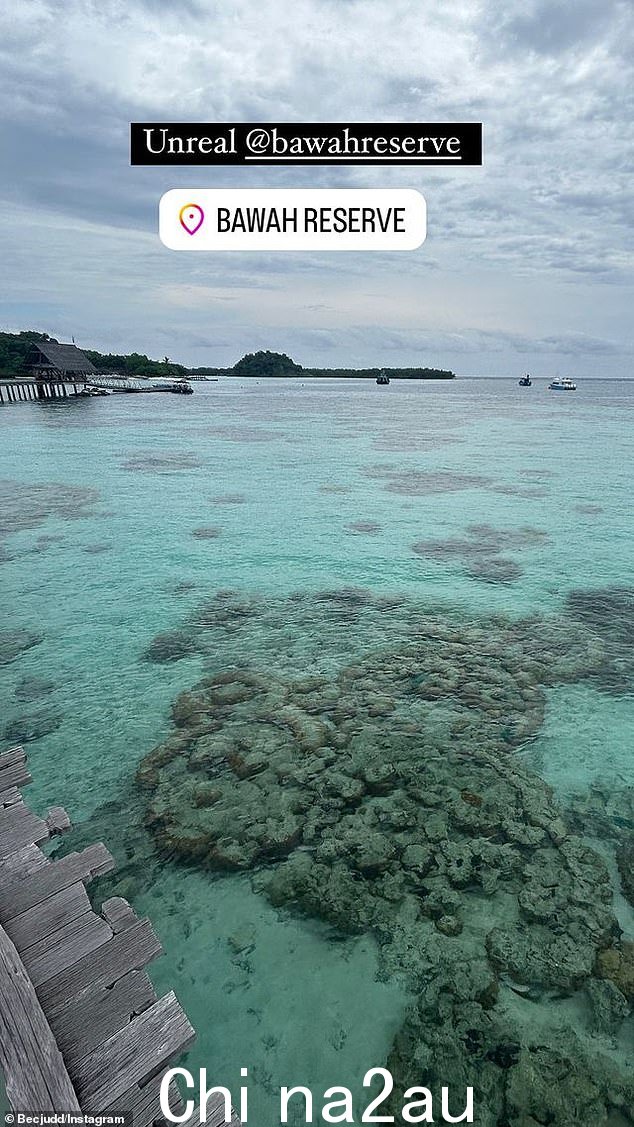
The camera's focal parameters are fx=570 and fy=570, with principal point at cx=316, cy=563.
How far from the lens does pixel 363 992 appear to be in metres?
6.43

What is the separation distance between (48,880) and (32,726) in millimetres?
5376

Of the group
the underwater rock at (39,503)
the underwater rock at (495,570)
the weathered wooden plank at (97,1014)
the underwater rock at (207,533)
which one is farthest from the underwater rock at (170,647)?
the underwater rock at (39,503)

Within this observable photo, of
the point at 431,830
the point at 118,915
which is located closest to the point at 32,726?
the point at 118,915

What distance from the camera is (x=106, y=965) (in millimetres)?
5410

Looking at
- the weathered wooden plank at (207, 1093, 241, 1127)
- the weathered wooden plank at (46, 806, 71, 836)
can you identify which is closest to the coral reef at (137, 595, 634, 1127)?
the weathered wooden plank at (46, 806, 71, 836)

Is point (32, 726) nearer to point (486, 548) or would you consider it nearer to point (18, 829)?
point (18, 829)

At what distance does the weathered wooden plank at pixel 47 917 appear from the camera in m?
5.55

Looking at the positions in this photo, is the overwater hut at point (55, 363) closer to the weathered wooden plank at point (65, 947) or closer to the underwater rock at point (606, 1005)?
the weathered wooden plank at point (65, 947)

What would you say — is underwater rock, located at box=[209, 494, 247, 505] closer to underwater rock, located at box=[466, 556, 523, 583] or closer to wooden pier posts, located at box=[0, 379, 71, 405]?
A: underwater rock, located at box=[466, 556, 523, 583]

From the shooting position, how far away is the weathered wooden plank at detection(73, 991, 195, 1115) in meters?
4.45

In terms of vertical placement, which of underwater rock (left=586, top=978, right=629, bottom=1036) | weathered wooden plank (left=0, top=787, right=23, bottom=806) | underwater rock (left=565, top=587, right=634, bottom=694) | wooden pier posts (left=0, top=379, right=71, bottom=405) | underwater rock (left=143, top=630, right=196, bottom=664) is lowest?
underwater rock (left=586, top=978, right=629, bottom=1036)

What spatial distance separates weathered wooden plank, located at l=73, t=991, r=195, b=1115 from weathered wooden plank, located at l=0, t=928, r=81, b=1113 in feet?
0.49

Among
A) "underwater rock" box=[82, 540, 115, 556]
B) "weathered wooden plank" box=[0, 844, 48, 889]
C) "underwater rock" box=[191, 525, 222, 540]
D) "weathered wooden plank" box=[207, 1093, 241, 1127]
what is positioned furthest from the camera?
"underwater rock" box=[191, 525, 222, 540]

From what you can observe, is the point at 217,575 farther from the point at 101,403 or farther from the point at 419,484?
the point at 101,403
